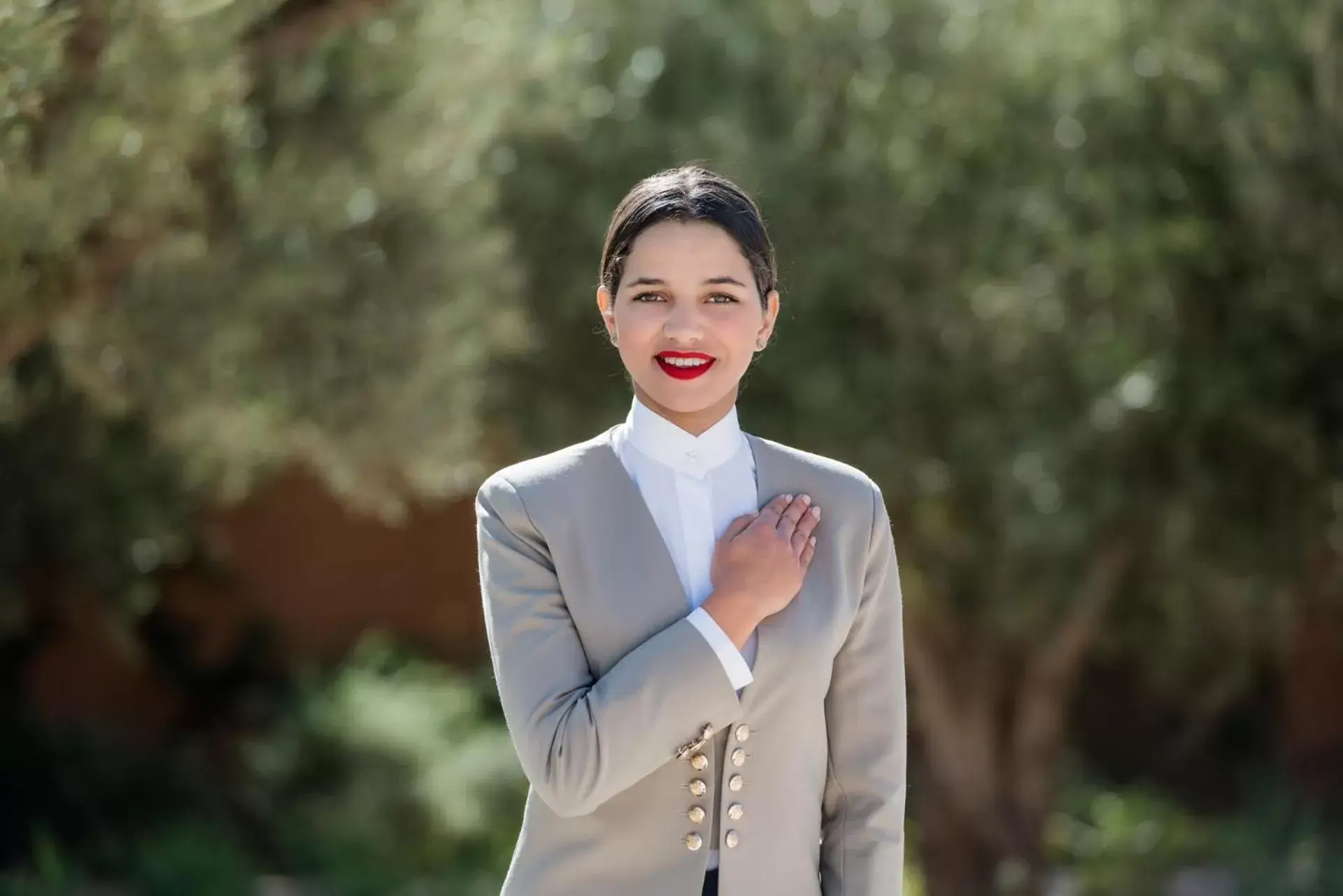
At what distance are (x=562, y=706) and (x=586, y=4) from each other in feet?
18.8

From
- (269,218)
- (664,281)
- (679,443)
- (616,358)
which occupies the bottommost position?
(679,443)

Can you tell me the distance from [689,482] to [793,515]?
0.45ft

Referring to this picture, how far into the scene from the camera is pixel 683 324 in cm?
203

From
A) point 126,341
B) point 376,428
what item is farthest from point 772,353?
point 126,341

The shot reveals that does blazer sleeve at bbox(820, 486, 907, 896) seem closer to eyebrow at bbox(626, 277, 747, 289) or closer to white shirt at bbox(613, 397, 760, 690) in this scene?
white shirt at bbox(613, 397, 760, 690)

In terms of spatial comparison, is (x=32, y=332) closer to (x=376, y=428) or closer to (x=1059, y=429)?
(x=376, y=428)

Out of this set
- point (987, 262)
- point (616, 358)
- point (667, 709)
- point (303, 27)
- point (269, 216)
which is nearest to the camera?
point (667, 709)

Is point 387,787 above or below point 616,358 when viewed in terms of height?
below

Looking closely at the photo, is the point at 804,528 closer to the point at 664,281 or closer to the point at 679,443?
the point at 679,443

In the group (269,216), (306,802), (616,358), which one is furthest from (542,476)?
(306,802)

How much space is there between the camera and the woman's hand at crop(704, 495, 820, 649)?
6.46 ft

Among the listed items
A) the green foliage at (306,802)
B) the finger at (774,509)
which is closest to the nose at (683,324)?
the finger at (774,509)

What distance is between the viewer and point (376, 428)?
584cm

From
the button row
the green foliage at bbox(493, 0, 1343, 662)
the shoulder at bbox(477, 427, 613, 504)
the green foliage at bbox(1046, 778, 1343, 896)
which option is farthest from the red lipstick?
the green foliage at bbox(1046, 778, 1343, 896)
